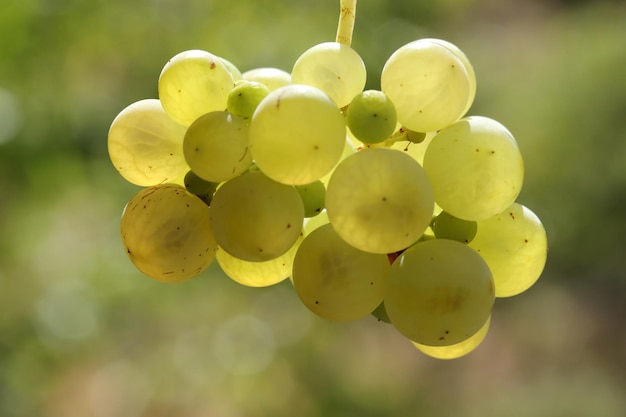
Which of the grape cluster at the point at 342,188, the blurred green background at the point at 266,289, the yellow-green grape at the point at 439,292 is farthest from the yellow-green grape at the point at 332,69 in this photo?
the blurred green background at the point at 266,289

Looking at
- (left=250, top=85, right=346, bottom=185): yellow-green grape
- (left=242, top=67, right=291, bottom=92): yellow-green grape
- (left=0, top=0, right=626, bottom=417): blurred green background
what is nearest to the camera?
(left=250, top=85, right=346, bottom=185): yellow-green grape

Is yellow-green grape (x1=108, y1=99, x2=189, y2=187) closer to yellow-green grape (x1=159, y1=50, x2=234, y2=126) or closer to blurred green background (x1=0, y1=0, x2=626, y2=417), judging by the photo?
yellow-green grape (x1=159, y1=50, x2=234, y2=126)

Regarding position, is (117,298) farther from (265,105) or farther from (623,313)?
(623,313)

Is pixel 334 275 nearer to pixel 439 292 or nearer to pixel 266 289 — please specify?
pixel 439 292

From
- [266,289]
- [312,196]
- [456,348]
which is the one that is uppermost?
[312,196]

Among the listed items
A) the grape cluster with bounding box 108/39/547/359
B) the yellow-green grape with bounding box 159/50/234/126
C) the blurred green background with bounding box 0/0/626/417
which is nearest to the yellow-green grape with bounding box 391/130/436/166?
the grape cluster with bounding box 108/39/547/359

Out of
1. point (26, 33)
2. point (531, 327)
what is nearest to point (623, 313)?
point (531, 327)

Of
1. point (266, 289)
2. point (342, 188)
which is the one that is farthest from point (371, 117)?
point (266, 289)
